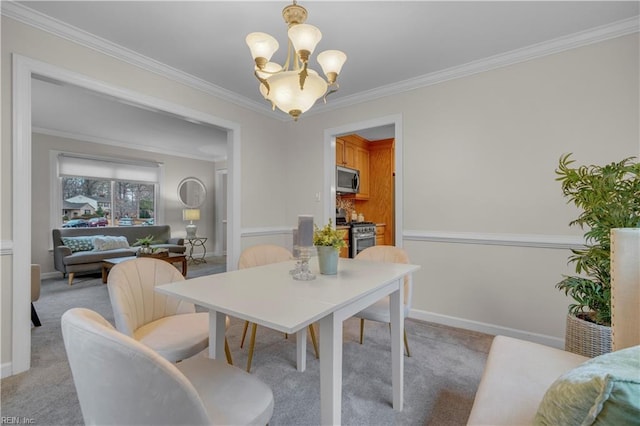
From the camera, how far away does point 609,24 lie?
2.09m

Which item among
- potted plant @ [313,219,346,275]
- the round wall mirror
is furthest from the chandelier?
the round wall mirror

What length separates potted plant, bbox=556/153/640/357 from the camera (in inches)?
54.9

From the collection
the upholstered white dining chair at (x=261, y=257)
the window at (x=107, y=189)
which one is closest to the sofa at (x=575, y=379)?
the upholstered white dining chair at (x=261, y=257)

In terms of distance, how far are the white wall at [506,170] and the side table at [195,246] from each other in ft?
16.8

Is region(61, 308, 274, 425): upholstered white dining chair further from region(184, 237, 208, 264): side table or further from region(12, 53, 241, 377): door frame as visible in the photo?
region(184, 237, 208, 264): side table

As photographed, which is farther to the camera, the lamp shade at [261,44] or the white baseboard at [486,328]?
the white baseboard at [486,328]

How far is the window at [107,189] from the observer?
5.19m

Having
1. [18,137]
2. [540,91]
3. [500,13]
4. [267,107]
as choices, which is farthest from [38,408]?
[540,91]

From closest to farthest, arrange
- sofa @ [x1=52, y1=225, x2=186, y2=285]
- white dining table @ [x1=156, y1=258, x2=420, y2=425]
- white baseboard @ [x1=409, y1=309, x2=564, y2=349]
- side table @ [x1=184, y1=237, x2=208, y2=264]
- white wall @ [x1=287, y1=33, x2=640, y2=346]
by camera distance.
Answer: white dining table @ [x1=156, y1=258, x2=420, y2=425], white wall @ [x1=287, y1=33, x2=640, y2=346], white baseboard @ [x1=409, y1=309, x2=564, y2=349], sofa @ [x1=52, y1=225, x2=186, y2=285], side table @ [x1=184, y1=237, x2=208, y2=264]

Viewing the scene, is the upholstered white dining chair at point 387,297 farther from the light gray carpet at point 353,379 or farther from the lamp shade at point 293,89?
the lamp shade at point 293,89

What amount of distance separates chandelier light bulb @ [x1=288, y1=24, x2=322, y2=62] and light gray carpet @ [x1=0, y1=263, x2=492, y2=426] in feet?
6.20

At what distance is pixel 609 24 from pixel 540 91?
548 mm

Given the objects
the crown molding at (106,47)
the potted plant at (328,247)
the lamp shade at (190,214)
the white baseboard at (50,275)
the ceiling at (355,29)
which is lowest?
the white baseboard at (50,275)

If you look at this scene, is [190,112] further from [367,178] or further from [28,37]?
[367,178]
